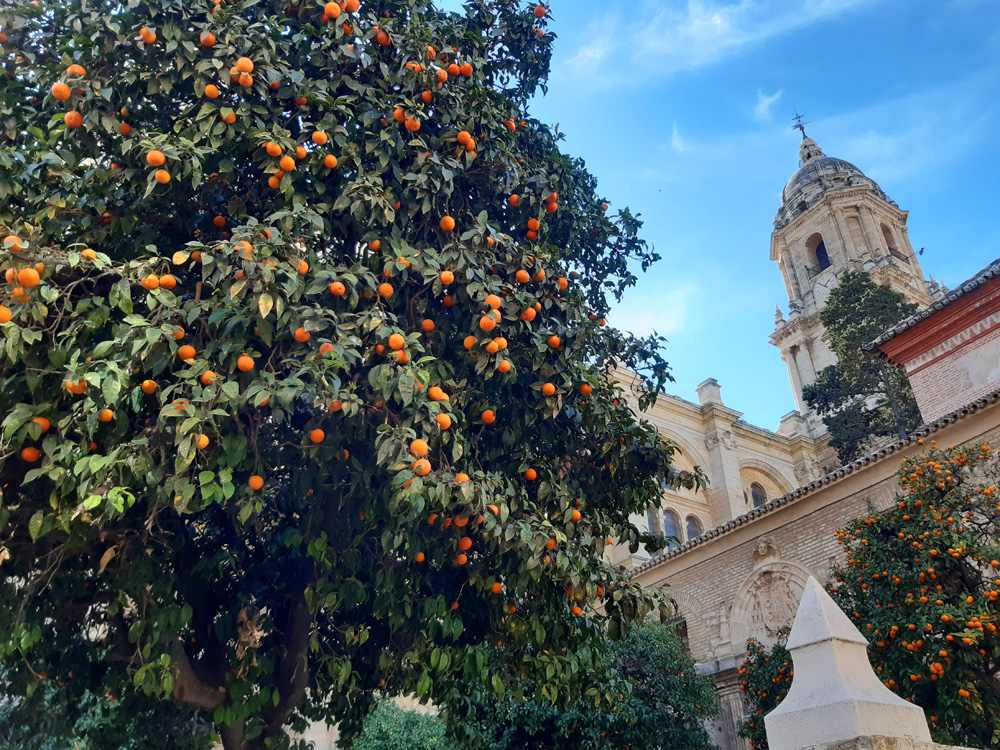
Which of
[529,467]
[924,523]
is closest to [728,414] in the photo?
[924,523]

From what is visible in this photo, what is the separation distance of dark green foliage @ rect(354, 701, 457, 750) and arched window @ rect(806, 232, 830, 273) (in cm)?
2882

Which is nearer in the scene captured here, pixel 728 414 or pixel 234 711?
pixel 234 711

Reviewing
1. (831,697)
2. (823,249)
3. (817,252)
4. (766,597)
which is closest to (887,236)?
(823,249)

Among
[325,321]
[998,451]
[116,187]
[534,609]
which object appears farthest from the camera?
[998,451]

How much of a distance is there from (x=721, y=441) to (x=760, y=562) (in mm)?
16756

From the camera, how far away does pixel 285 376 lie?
4699 millimetres

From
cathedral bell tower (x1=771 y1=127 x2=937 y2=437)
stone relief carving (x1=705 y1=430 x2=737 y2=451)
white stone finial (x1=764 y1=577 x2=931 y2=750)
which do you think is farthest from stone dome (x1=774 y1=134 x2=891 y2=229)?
white stone finial (x1=764 y1=577 x2=931 y2=750)

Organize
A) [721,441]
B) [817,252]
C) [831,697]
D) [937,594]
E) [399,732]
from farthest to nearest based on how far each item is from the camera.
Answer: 1. [817,252]
2. [721,441]
3. [399,732]
4. [937,594]
5. [831,697]

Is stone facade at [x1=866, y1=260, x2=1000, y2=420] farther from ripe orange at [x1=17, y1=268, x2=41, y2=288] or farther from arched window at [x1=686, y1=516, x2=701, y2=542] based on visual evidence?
arched window at [x1=686, y1=516, x2=701, y2=542]

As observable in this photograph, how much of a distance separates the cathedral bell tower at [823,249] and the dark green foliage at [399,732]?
25427 mm

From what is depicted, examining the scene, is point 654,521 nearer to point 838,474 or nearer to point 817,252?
point 838,474

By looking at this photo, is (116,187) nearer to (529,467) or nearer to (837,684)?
(529,467)

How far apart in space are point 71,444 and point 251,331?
1150 millimetres

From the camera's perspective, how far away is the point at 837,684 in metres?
3.68
